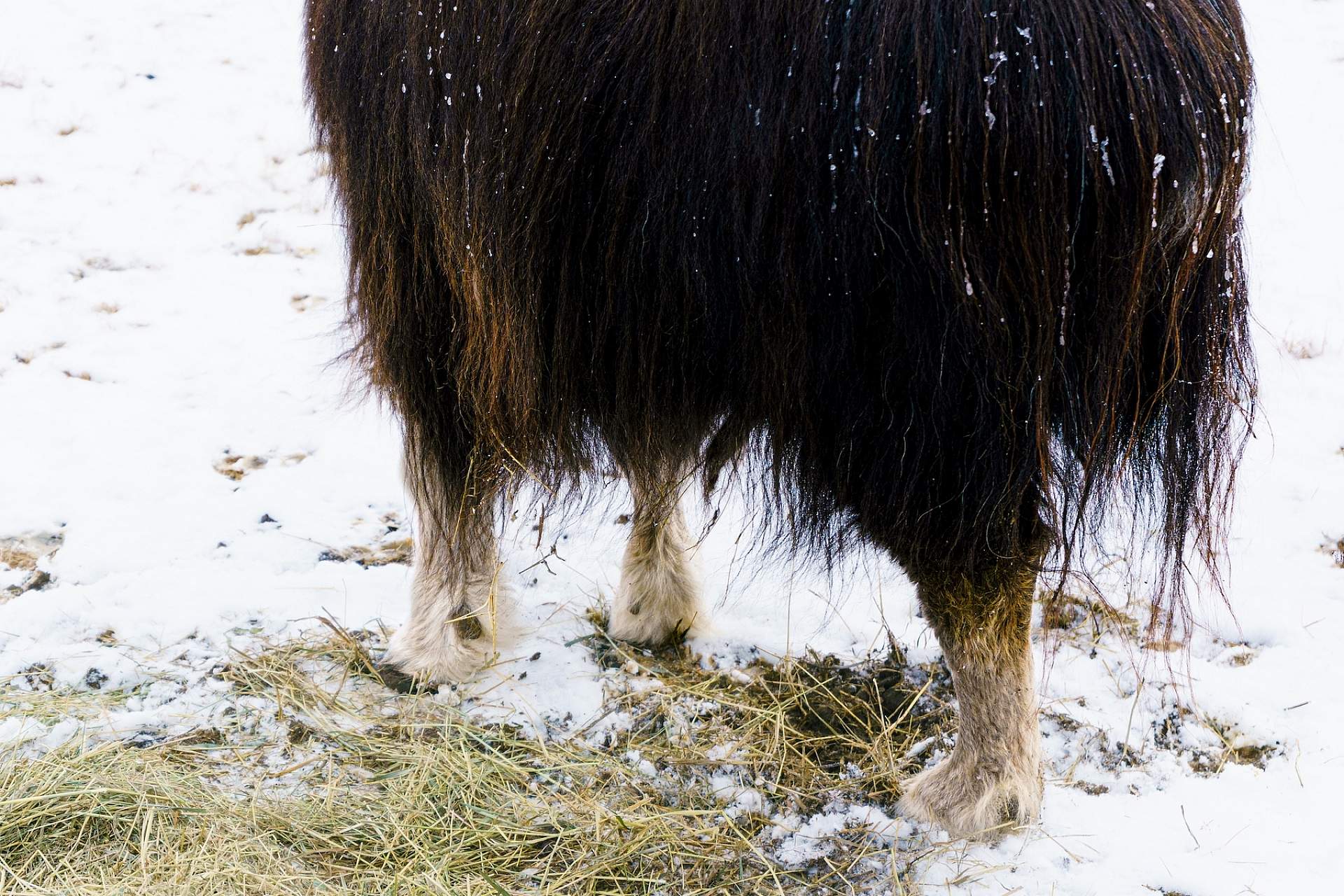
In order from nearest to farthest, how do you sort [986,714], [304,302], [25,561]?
[986,714] → [25,561] → [304,302]

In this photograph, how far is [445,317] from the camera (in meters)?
2.10

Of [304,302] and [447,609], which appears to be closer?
[447,609]

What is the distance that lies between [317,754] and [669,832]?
786mm

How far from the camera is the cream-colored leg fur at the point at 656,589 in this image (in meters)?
2.74

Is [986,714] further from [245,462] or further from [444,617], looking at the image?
[245,462]

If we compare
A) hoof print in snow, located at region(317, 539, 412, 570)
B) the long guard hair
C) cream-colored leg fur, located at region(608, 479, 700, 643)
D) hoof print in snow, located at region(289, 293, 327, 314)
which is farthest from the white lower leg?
hoof print in snow, located at region(289, 293, 327, 314)

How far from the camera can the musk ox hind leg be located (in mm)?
2539

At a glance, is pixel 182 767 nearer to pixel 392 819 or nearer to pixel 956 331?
pixel 392 819

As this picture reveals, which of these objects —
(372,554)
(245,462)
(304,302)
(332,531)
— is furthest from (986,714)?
(304,302)

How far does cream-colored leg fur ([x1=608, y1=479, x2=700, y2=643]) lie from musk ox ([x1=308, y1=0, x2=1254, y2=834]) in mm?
576

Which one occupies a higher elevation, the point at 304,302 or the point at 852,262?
the point at 852,262

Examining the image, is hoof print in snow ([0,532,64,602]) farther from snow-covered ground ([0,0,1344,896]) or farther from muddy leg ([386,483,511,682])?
muddy leg ([386,483,511,682])

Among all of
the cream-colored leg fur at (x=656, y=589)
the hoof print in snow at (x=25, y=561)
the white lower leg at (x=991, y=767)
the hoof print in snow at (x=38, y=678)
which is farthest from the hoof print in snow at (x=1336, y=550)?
the hoof print in snow at (x=25, y=561)

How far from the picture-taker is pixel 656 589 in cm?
273
